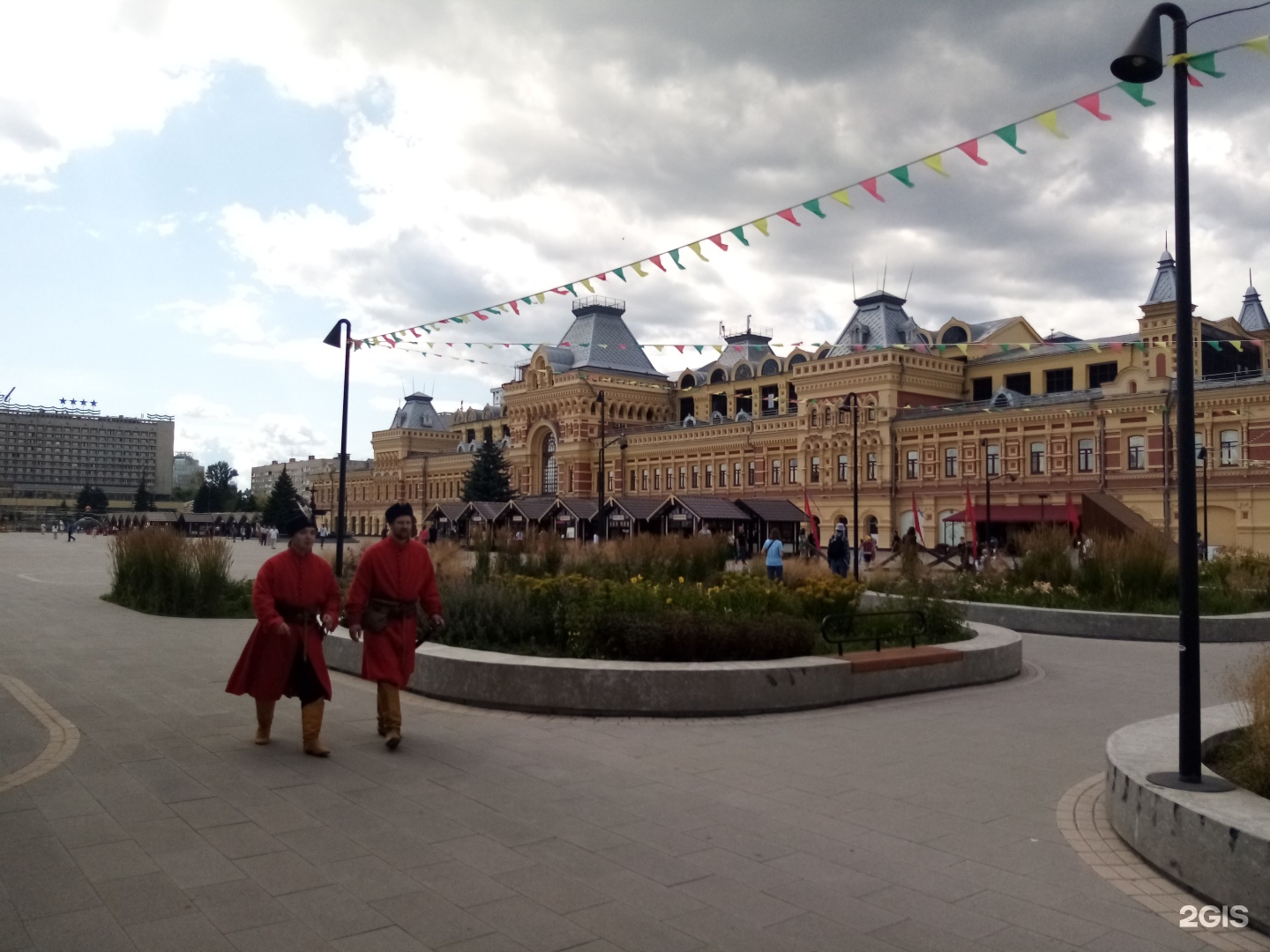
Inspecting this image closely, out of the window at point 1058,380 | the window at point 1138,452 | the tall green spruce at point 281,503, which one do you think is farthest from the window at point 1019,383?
the tall green spruce at point 281,503

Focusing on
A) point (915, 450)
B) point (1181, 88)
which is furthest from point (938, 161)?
point (915, 450)

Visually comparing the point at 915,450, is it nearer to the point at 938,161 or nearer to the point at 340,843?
the point at 938,161

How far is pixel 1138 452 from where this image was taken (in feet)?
134

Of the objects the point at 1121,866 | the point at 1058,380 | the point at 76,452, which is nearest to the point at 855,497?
the point at 1121,866

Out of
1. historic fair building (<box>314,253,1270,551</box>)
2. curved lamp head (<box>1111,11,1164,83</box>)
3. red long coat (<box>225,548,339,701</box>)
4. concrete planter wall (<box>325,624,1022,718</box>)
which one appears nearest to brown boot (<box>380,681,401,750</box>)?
red long coat (<box>225,548,339,701</box>)

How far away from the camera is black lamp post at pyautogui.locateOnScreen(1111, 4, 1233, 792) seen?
5.41 metres

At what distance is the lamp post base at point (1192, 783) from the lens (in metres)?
5.25

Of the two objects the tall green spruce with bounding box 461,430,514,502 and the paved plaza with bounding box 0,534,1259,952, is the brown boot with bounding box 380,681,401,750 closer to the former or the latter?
the paved plaza with bounding box 0,534,1259,952

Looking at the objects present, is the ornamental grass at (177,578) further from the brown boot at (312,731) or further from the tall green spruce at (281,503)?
the tall green spruce at (281,503)

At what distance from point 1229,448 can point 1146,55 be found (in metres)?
38.0

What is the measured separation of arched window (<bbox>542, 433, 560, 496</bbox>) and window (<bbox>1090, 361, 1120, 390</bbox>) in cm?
3733

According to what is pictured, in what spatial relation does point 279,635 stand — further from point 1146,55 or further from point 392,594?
point 1146,55

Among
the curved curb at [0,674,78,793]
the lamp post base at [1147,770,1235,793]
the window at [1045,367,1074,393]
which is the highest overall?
the window at [1045,367,1074,393]

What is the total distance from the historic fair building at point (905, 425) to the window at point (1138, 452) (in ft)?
0.32
